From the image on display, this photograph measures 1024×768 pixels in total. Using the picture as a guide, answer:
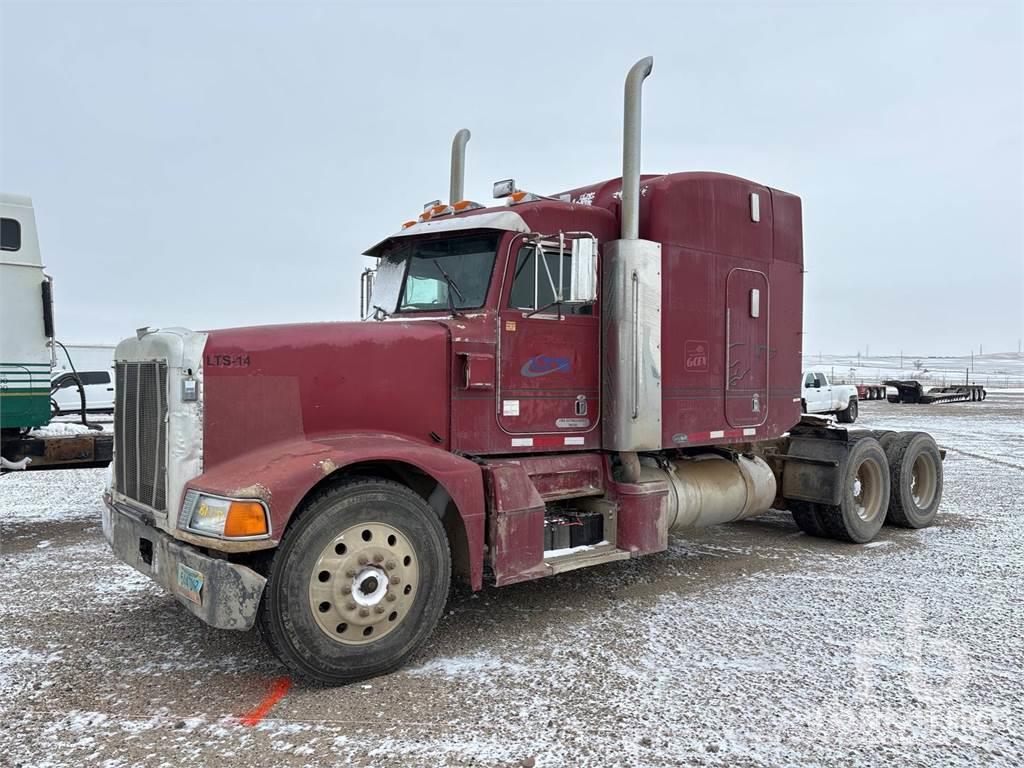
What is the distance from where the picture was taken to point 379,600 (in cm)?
445

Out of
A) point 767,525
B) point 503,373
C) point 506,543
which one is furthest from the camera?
point 767,525

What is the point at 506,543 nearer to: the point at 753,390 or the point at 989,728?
the point at 989,728

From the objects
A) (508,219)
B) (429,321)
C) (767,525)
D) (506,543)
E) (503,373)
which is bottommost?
(767,525)

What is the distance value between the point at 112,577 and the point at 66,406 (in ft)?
37.9

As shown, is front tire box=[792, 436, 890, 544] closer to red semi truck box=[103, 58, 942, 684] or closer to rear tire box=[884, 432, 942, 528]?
red semi truck box=[103, 58, 942, 684]

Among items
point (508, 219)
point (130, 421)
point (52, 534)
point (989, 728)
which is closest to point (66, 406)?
point (52, 534)

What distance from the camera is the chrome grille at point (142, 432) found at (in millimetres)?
4539

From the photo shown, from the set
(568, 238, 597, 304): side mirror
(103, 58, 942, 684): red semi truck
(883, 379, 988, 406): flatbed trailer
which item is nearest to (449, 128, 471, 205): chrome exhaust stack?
(103, 58, 942, 684): red semi truck

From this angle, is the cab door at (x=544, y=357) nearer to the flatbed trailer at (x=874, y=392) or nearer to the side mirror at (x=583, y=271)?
the side mirror at (x=583, y=271)

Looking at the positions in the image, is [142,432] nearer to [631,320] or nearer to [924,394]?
[631,320]

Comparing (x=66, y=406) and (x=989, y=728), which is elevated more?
(x=66, y=406)

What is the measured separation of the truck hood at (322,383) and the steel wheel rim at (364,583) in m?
0.73

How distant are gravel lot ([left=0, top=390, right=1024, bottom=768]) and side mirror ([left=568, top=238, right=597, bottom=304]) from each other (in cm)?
228

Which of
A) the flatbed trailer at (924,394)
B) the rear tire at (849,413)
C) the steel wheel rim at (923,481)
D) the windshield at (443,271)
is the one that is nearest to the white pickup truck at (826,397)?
the rear tire at (849,413)
